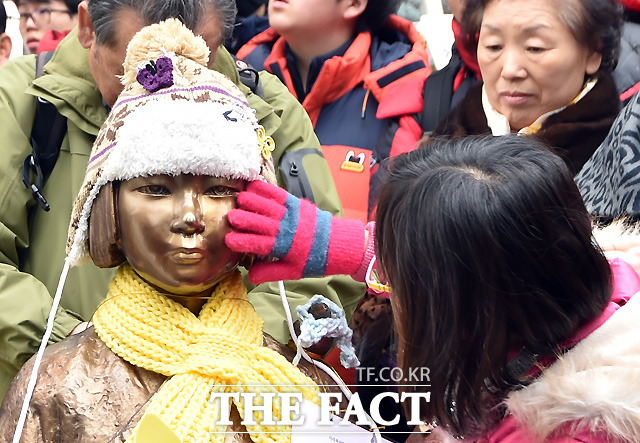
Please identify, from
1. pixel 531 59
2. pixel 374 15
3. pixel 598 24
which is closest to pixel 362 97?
pixel 374 15

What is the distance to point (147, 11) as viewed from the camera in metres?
1.98

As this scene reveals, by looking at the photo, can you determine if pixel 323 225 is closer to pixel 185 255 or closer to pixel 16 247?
pixel 185 255

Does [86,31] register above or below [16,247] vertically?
above

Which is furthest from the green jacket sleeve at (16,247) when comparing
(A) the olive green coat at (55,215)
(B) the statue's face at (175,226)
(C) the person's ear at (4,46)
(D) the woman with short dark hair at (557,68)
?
(D) the woman with short dark hair at (557,68)

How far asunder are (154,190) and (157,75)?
230 mm

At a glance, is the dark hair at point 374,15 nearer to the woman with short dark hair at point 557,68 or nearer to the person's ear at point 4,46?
the woman with short dark hair at point 557,68

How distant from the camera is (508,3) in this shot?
2.21 meters

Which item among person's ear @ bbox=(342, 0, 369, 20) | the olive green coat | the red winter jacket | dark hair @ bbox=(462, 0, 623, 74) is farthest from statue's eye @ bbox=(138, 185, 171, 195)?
person's ear @ bbox=(342, 0, 369, 20)

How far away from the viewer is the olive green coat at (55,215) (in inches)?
74.9

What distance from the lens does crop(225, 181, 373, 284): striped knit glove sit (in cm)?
165

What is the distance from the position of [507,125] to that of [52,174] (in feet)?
3.75

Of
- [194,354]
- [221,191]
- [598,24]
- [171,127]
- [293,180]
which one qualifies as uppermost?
[598,24]

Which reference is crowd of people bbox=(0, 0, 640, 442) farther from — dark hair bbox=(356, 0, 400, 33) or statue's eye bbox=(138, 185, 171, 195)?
dark hair bbox=(356, 0, 400, 33)

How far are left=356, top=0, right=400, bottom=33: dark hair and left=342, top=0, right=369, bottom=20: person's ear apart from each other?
2 cm
